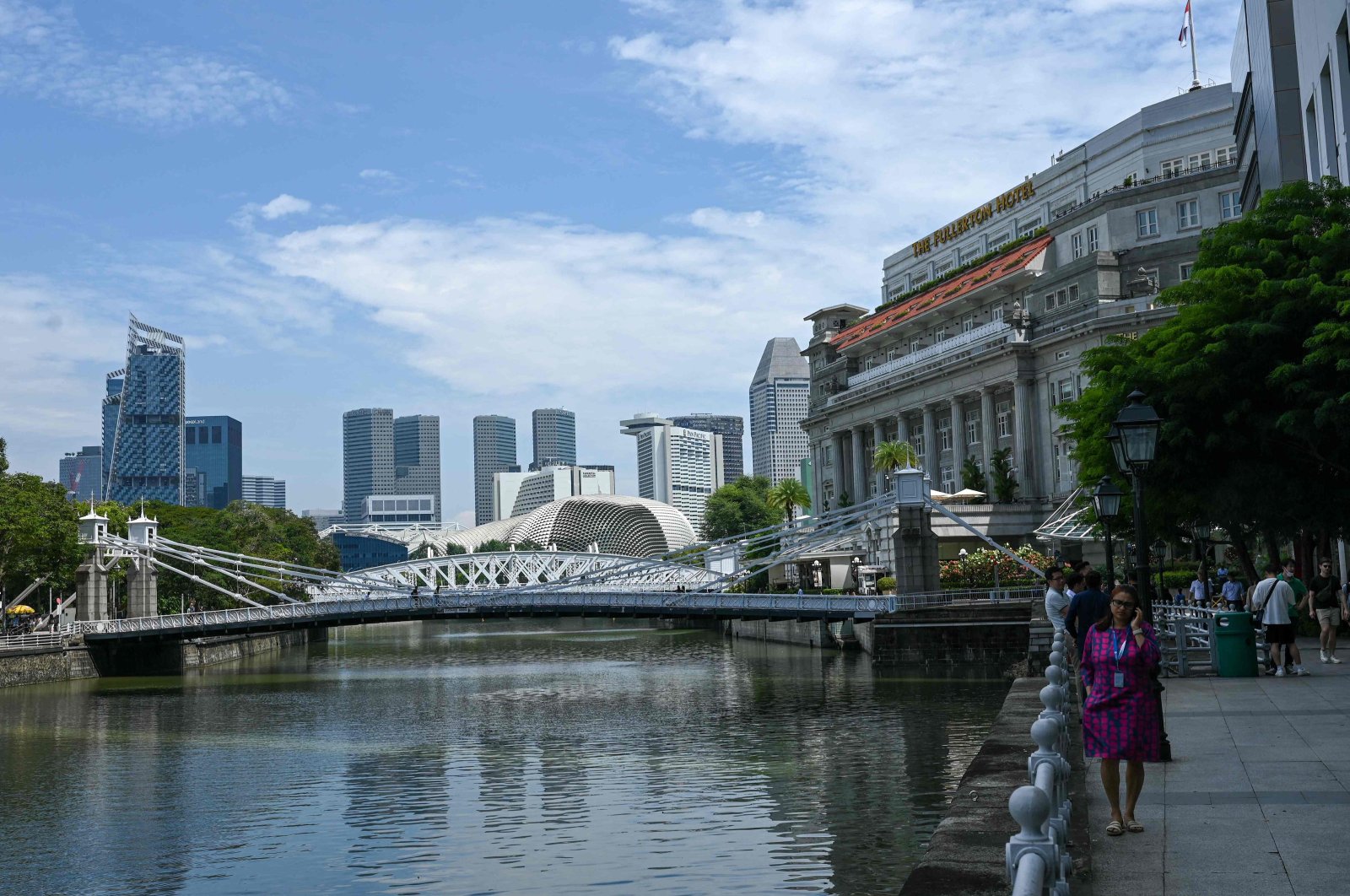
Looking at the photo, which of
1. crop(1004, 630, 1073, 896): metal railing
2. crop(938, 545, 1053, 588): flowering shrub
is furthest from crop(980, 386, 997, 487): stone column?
crop(1004, 630, 1073, 896): metal railing

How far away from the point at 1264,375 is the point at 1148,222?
5013 cm

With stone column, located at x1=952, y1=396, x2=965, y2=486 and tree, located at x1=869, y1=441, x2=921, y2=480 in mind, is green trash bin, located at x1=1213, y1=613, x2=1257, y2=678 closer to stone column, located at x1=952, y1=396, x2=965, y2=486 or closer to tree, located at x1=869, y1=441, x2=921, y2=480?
tree, located at x1=869, y1=441, x2=921, y2=480

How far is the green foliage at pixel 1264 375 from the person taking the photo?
30078 millimetres

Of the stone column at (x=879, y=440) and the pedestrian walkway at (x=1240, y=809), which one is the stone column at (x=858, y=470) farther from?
the pedestrian walkway at (x=1240, y=809)

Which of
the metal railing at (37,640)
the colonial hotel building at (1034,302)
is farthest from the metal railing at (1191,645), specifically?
the metal railing at (37,640)

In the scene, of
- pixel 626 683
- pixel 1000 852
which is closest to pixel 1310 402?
pixel 1000 852

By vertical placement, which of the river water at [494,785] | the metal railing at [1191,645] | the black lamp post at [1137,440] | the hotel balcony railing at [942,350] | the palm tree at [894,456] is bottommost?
the river water at [494,785]

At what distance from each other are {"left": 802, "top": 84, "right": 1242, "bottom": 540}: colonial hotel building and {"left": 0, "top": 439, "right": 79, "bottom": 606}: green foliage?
159 feet

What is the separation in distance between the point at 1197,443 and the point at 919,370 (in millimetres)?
60893

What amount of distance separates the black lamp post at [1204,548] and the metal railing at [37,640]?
4692cm

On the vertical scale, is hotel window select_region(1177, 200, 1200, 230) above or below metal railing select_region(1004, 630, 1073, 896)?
above

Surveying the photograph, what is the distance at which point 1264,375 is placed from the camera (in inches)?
1245

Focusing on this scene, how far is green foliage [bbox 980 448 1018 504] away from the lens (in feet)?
264

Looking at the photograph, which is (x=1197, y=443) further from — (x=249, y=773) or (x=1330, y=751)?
(x=249, y=773)
